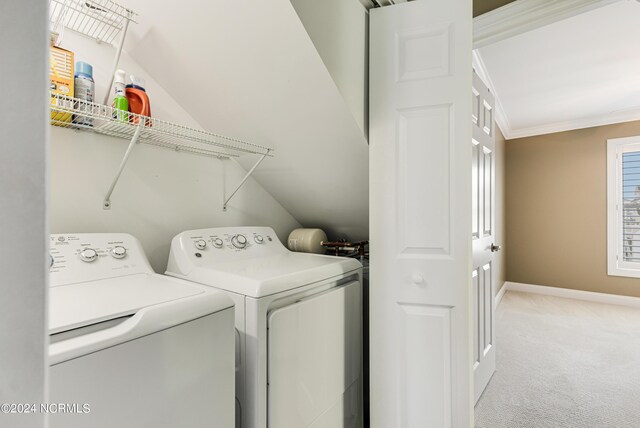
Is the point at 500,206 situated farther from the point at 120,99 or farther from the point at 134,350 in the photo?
the point at 134,350

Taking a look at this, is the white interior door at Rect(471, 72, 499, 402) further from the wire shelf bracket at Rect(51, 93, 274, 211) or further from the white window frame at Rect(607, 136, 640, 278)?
the white window frame at Rect(607, 136, 640, 278)

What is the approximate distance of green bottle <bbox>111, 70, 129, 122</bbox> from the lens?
46.4 inches

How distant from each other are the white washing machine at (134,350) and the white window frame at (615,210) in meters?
5.44

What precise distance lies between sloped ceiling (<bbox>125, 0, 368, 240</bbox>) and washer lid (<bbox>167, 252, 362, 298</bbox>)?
54 centimetres

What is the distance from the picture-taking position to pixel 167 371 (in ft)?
2.51

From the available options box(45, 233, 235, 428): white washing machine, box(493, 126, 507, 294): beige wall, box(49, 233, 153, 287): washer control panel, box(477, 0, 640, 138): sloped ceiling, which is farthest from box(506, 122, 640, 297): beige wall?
box(49, 233, 153, 287): washer control panel

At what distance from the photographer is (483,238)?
2131 millimetres

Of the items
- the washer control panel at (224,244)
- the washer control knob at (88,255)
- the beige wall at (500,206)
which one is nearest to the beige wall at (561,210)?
the beige wall at (500,206)

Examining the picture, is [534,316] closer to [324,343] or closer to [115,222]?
[324,343]

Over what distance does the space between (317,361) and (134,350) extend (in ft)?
2.66

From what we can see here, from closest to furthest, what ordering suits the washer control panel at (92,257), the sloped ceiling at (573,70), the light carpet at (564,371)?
the washer control panel at (92,257), the light carpet at (564,371), the sloped ceiling at (573,70)

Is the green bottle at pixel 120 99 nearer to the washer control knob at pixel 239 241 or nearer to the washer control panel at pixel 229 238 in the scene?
the washer control panel at pixel 229 238

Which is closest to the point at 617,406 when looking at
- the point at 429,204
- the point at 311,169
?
the point at 429,204

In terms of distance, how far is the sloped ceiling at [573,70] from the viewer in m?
2.28
